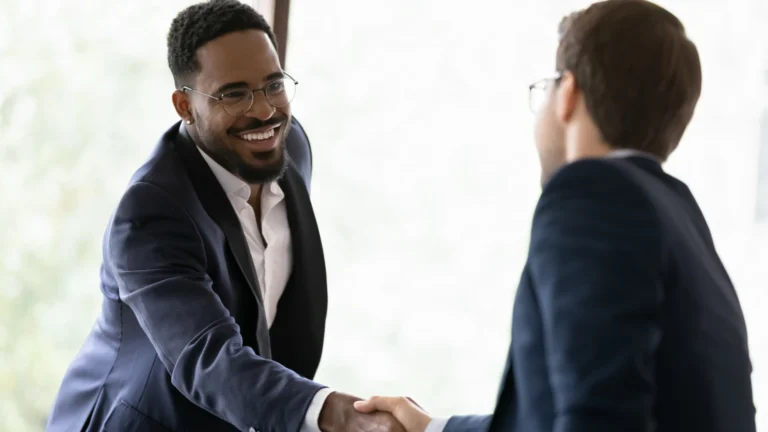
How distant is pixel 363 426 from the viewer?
5.95 ft

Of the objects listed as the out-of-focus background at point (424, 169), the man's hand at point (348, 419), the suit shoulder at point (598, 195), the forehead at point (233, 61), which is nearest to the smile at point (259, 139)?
the forehead at point (233, 61)

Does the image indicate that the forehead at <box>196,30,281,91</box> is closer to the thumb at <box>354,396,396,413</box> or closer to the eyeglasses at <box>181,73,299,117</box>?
the eyeglasses at <box>181,73,299,117</box>

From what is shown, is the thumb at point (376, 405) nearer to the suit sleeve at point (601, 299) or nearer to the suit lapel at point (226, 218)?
the suit lapel at point (226, 218)

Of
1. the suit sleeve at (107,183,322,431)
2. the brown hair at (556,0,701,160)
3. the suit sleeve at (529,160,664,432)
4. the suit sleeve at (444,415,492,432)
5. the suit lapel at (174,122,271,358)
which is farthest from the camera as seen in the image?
the suit lapel at (174,122,271,358)

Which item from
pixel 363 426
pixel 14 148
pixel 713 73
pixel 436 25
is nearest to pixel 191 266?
pixel 363 426

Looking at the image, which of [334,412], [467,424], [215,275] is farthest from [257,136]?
[467,424]

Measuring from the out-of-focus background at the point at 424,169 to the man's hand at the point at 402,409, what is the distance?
1.21 m

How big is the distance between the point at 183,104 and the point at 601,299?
4.24 ft

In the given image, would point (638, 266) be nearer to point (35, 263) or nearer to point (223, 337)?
point (223, 337)

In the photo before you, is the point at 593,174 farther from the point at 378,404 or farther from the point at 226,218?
the point at 226,218

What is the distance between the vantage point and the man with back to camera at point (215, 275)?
1.77 metres

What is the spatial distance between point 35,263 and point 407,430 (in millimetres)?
1308

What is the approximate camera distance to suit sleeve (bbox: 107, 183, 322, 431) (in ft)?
5.76

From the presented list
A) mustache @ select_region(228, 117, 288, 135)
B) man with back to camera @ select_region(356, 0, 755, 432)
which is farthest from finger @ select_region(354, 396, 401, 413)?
mustache @ select_region(228, 117, 288, 135)
